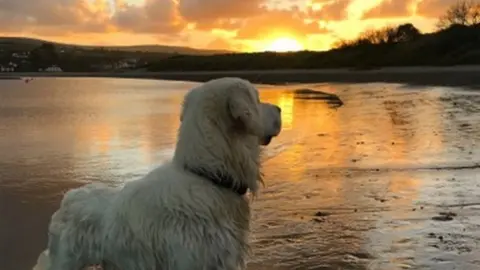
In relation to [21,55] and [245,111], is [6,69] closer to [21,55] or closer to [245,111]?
[21,55]

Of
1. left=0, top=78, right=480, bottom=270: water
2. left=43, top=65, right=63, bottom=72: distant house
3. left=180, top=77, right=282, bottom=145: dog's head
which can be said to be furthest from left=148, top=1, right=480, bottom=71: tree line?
left=180, top=77, right=282, bottom=145: dog's head

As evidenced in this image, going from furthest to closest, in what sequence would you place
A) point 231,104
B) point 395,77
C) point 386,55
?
point 386,55 < point 395,77 < point 231,104

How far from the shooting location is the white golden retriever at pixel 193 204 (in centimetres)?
423

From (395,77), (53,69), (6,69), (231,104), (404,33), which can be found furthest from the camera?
(6,69)

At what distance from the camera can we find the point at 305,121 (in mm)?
21312

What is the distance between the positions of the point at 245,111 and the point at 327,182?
21.8 feet

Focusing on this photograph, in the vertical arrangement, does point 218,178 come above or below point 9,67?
below

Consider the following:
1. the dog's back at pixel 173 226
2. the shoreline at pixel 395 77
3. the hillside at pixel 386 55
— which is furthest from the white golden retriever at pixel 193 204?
the hillside at pixel 386 55

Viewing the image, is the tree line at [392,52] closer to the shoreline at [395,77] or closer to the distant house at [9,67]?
the shoreline at [395,77]

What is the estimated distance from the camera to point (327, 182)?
35.1 ft

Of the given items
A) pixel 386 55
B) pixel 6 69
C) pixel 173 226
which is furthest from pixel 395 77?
pixel 6 69

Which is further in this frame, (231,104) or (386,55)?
(386,55)

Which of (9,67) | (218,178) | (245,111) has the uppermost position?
(9,67)

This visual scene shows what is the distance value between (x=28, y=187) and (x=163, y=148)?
489cm
